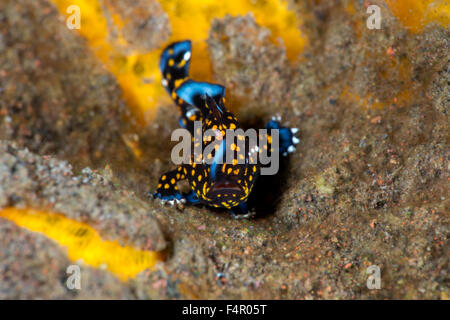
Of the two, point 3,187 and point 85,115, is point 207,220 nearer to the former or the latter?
point 3,187

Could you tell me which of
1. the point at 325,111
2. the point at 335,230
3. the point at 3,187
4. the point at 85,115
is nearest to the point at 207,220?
the point at 335,230

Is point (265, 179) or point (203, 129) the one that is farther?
point (265, 179)

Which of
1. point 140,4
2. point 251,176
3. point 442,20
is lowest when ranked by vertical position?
point 251,176

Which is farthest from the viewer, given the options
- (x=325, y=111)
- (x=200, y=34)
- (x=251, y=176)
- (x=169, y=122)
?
(x=169, y=122)

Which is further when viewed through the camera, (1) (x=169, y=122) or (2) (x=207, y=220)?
(1) (x=169, y=122)

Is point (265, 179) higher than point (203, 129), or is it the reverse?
point (203, 129)

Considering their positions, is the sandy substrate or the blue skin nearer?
the sandy substrate

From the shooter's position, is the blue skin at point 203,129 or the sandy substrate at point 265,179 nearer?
the sandy substrate at point 265,179
